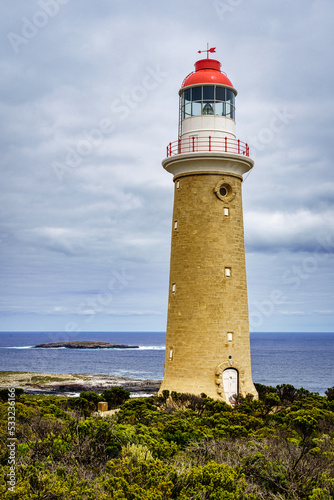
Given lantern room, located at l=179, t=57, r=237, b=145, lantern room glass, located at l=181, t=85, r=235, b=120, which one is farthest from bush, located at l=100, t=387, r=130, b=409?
lantern room glass, located at l=181, t=85, r=235, b=120

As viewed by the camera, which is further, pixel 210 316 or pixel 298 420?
pixel 210 316

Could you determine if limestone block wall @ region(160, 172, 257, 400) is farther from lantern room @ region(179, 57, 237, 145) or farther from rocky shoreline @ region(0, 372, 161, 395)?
rocky shoreline @ region(0, 372, 161, 395)

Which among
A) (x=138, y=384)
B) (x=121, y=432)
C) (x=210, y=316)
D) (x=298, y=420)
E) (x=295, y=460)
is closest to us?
(x=295, y=460)

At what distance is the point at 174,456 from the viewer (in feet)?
35.0

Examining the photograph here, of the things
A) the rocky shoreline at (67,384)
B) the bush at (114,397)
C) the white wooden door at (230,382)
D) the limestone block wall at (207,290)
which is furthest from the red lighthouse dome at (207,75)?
the rocky shoreline at (67,384)

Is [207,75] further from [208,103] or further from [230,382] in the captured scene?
[230,382]

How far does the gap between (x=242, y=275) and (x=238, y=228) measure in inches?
64.1

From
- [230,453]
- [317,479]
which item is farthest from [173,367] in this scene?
[317,479]

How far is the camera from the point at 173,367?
18703 millimetres

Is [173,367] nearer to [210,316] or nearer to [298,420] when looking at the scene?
[210,316]

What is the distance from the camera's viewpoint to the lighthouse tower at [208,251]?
18.3 meters

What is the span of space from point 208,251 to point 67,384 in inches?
1419

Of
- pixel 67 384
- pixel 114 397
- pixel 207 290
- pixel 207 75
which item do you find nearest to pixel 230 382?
pixel 207 290

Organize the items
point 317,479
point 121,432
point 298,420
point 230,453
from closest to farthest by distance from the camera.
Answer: point 317,479 < point 230,453 < point 121,432 < point 298,420
